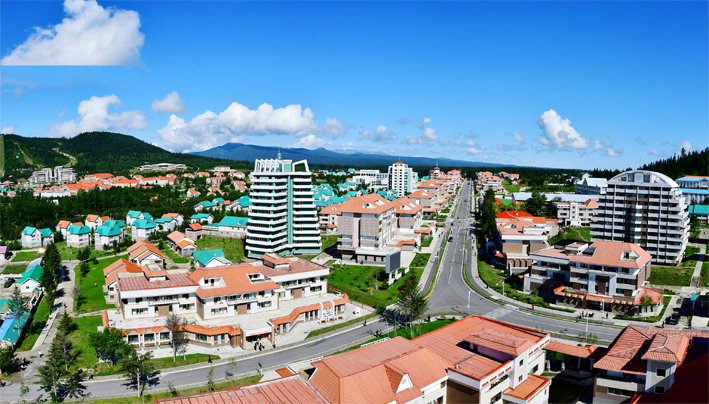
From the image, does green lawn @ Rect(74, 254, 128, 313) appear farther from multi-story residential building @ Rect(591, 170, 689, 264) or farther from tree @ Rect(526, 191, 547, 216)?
tree @ Rect(526, 191, 547, 216)

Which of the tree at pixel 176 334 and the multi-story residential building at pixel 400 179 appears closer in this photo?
the tree at pixel 176 334

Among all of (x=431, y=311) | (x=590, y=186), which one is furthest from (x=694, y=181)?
(x=431, y=311)

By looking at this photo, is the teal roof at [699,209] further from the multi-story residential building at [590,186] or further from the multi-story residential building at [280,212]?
the multi-story residential building at [280,212]

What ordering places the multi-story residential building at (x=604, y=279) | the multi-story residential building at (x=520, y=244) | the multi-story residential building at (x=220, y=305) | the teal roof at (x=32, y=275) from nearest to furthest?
the multi-story residential building at (x=220, y=305) < the multi-story residential building at (x=604, y=279) < the teal roof at (x=32, y=275) < the multi-story residential building at (x=520, y=244)

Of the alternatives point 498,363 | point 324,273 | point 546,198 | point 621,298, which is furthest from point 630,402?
point 546,198

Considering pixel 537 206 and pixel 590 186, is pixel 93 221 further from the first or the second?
pixel 590 186

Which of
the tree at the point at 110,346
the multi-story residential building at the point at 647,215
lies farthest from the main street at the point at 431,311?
the multi-story residential building at the point at 647,215
